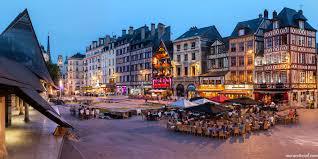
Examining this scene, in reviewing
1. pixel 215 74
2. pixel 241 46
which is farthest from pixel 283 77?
pixel 215 74

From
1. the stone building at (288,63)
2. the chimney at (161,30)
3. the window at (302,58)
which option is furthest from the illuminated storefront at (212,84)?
the chimney at (161,30)

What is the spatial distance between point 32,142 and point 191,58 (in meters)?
45.0

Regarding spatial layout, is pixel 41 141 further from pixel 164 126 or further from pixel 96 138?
pixel 164 126

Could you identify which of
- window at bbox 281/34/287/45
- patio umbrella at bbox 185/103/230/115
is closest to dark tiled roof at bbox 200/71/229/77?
window at bbox 281/34/287/45

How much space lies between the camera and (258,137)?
19.7 m

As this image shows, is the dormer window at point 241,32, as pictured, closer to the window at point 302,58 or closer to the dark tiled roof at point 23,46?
Result: the window at point 302,58

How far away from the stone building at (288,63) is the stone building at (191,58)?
40.2ft

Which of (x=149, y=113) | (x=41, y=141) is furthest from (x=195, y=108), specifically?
(x=41, y=141)

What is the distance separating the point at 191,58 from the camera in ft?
193

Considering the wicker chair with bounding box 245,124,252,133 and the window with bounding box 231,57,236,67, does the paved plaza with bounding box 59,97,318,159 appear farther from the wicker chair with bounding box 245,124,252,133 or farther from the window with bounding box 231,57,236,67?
the window with bounding box 231,57,236,67

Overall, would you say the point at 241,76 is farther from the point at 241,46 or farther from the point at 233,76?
the point at 241,46

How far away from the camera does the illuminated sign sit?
6475 centimetres

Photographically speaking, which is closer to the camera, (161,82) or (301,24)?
(301,24)

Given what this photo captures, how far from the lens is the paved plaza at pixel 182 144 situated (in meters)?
15.0
